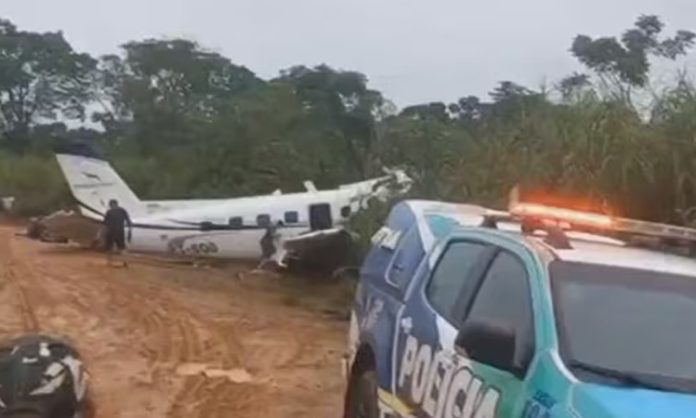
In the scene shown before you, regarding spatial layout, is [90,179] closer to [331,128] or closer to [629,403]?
[331,128]

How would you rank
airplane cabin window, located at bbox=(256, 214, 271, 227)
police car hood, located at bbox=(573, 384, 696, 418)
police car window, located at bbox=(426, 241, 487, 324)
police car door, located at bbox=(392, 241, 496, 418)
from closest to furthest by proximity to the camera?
police car hood, located at bbox=(573, 384, 696, 418)
police car door, located at bbox=(392, 241, 496, 418)
police car window, located at bbox=(426, 241, 487, 324)
airplane cabin window, located at bbox=(256, 214, 271, 227)

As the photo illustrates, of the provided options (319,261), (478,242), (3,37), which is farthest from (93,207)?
(3,37)

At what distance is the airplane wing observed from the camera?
26344mm

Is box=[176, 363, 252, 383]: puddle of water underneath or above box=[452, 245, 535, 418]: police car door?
underneath

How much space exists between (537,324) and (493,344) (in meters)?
0.27

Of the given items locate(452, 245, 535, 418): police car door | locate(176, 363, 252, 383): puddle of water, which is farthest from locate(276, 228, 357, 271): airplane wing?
locate(452, 245, 535, 418): police car door

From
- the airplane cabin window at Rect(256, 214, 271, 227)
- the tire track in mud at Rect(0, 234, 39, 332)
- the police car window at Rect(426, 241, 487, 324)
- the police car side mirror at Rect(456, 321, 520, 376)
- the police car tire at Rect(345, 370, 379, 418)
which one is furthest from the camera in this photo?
the airplane cabin window at Rect(256, 214, 271, 227)

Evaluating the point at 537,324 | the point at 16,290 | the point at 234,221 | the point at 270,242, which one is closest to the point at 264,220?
the point at 270,242

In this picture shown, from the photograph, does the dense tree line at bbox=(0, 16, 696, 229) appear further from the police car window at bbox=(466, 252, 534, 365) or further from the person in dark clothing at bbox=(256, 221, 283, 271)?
the police car window at bbox=(466, 252, 534, 365)

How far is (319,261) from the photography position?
2681 centimetres

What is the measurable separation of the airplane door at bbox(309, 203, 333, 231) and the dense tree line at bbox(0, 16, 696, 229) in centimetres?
131

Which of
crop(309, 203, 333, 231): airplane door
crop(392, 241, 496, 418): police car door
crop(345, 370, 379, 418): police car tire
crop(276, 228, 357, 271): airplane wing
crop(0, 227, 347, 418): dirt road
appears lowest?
crop(0, 227, 347, 418): dirt road

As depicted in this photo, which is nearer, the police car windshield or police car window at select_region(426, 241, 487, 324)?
the police car windshield

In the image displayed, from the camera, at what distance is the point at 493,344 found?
17.2ft
